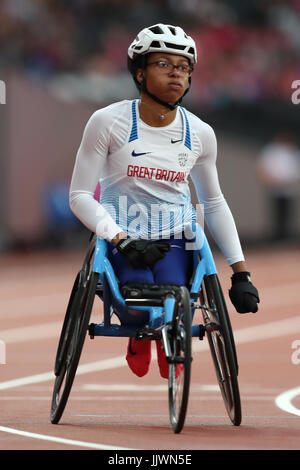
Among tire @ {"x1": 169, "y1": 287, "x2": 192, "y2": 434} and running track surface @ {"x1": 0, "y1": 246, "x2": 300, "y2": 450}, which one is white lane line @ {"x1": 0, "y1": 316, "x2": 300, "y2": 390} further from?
tire @ {"x1": 169, "y1": 287, "x2": 192, "y2": 434}

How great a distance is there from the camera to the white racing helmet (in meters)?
6.74

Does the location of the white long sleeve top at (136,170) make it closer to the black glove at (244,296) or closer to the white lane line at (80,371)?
the black glove at (244,296)

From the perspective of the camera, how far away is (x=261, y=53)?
26969 millimetres

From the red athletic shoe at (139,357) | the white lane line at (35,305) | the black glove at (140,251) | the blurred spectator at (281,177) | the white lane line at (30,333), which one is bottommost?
the blurred spectator at (281,177)

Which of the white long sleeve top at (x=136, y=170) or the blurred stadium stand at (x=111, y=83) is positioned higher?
the white long sleeve top at (x=136, y=170)

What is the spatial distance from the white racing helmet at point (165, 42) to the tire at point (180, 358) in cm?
137

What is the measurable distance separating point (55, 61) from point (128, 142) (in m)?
19.2

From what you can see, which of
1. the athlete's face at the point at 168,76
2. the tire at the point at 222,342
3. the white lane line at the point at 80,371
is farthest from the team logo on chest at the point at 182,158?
the white lane line at the point at 80,371

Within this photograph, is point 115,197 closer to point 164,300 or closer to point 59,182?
point 164,300

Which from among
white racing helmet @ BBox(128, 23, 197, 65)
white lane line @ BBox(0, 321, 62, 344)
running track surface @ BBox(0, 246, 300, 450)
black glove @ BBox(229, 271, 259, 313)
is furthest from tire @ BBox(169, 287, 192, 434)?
white lane line @ BBox(0, 321, 62, 344)

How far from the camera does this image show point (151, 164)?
265 inches

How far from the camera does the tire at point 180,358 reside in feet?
19.8

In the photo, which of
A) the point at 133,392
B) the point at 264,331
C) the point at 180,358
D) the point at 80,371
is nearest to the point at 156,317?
the point at 180,358

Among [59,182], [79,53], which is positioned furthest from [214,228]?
[79,53]
